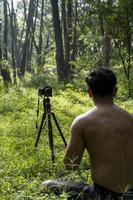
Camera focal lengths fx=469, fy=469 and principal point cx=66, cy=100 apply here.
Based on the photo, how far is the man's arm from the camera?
3812mm

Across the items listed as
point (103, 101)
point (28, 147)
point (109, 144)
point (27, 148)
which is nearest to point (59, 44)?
point (28, 147)

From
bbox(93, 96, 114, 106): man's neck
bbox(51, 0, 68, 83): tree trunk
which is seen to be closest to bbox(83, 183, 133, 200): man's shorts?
bbox(93, 96, 114, 106): man's neck

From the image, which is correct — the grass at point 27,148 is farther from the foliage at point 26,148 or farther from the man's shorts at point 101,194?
the man's shorts at point 101,194

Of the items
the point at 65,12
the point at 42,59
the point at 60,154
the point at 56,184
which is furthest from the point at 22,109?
the point at 42,59

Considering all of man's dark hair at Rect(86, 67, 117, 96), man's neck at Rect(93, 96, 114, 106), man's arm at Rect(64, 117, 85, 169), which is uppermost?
man's dark hair at Rect(86, 67, 117, 96)

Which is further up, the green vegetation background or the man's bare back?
the man's bare back

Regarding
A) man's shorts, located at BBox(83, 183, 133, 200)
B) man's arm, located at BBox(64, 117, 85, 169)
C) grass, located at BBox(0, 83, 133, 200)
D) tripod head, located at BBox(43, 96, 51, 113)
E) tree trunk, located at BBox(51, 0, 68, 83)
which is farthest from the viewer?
tree trunk, located at BBox(51, 0, 68, 83)

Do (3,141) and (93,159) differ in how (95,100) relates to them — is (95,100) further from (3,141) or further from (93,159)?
(3,141)

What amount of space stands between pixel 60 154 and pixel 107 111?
158 inches

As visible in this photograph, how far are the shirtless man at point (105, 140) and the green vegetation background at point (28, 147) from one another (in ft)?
1.00

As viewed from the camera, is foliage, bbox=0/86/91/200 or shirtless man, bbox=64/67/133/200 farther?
foliage, bbox=0/86/91/200

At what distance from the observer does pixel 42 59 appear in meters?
42.9

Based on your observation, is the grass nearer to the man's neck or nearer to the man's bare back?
the man's bare back

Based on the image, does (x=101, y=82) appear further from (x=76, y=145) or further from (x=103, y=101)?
(x=76, y=145)
